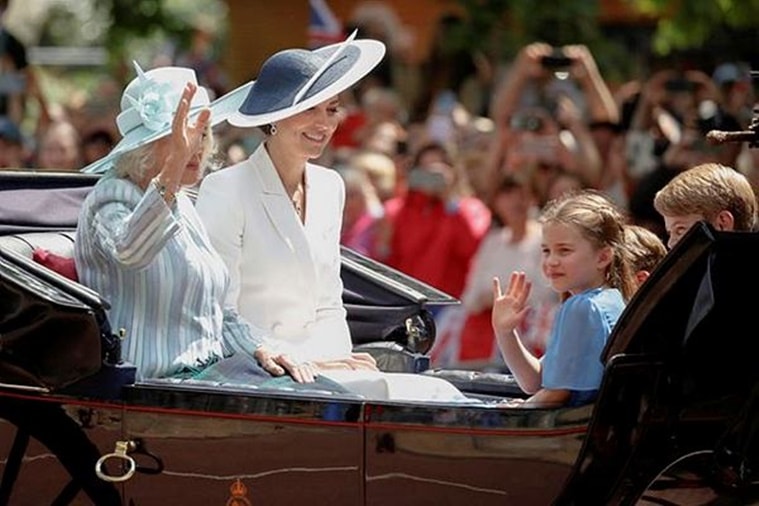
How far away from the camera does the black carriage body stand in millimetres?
4793

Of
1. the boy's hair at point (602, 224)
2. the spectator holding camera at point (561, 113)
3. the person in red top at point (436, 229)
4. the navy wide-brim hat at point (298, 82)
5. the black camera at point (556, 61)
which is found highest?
the navy wide-brim hat at point (298, 82)

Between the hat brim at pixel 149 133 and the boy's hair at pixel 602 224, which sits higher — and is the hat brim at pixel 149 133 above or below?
above

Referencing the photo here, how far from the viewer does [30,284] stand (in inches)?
199

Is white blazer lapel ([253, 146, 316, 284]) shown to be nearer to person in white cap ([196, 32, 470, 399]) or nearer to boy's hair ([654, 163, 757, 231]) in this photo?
person in white cap ([196, 32, 470, 399])

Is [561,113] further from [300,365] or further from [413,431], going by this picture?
[413,431]

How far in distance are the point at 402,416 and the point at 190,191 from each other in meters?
1.84

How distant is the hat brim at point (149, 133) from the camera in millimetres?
5488

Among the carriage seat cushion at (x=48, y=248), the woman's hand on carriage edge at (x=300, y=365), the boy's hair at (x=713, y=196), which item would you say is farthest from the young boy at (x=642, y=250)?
the carriage seat cushion at (x=48, y=248)

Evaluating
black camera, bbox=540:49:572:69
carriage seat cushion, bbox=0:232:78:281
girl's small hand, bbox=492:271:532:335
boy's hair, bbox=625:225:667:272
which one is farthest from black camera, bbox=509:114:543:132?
girl's small hand, bbox=492:271:532:335

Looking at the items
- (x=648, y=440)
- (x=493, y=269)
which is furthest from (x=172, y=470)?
(x=493, y=269)

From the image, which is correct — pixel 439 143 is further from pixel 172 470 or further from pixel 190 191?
pixel 172 470

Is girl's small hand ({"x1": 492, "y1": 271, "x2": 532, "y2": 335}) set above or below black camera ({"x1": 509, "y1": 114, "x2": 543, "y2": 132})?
above

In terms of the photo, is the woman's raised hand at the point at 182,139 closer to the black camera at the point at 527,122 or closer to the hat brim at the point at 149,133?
the hat brim at the point at 149,133

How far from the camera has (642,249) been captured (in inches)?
216
